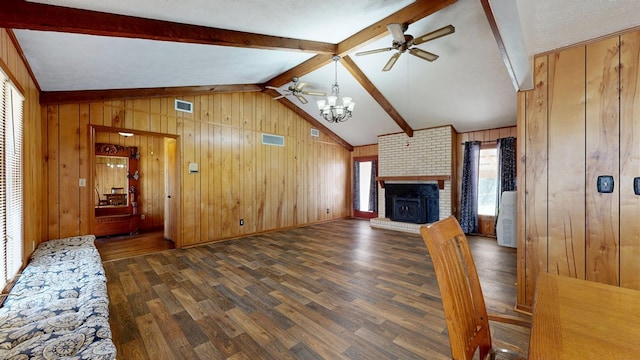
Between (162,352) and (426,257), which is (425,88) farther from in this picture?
(162,352)

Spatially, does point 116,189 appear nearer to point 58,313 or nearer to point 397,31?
point 58,313

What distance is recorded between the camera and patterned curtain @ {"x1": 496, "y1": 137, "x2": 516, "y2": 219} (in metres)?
5.09

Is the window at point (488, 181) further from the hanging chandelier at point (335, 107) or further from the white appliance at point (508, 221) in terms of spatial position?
the hanging chandelier at point (335, 107)

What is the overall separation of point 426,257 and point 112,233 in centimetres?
627

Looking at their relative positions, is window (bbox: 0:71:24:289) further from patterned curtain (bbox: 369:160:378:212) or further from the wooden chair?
patterned curtain (bbox: 369:160:378:212)

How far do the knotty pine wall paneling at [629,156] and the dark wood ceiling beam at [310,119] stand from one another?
17.0ft

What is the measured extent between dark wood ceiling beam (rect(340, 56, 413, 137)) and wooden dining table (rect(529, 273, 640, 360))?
398cm

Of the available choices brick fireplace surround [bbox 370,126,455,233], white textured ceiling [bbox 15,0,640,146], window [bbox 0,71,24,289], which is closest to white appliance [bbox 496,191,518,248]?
brick fireplace surround [bbox 370,126,455,233]

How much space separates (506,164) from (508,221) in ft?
4.34

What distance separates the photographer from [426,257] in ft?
12.9

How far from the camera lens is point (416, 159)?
6254mm

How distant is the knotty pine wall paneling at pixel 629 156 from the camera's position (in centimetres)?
179

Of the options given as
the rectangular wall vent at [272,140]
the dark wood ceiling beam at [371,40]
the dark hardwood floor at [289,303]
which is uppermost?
the dark wood ceiling beam at [371,40]

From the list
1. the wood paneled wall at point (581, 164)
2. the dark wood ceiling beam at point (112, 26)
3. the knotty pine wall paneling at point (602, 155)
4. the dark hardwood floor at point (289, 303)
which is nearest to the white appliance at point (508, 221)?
the dark hardwood floor at point (289, 303)
